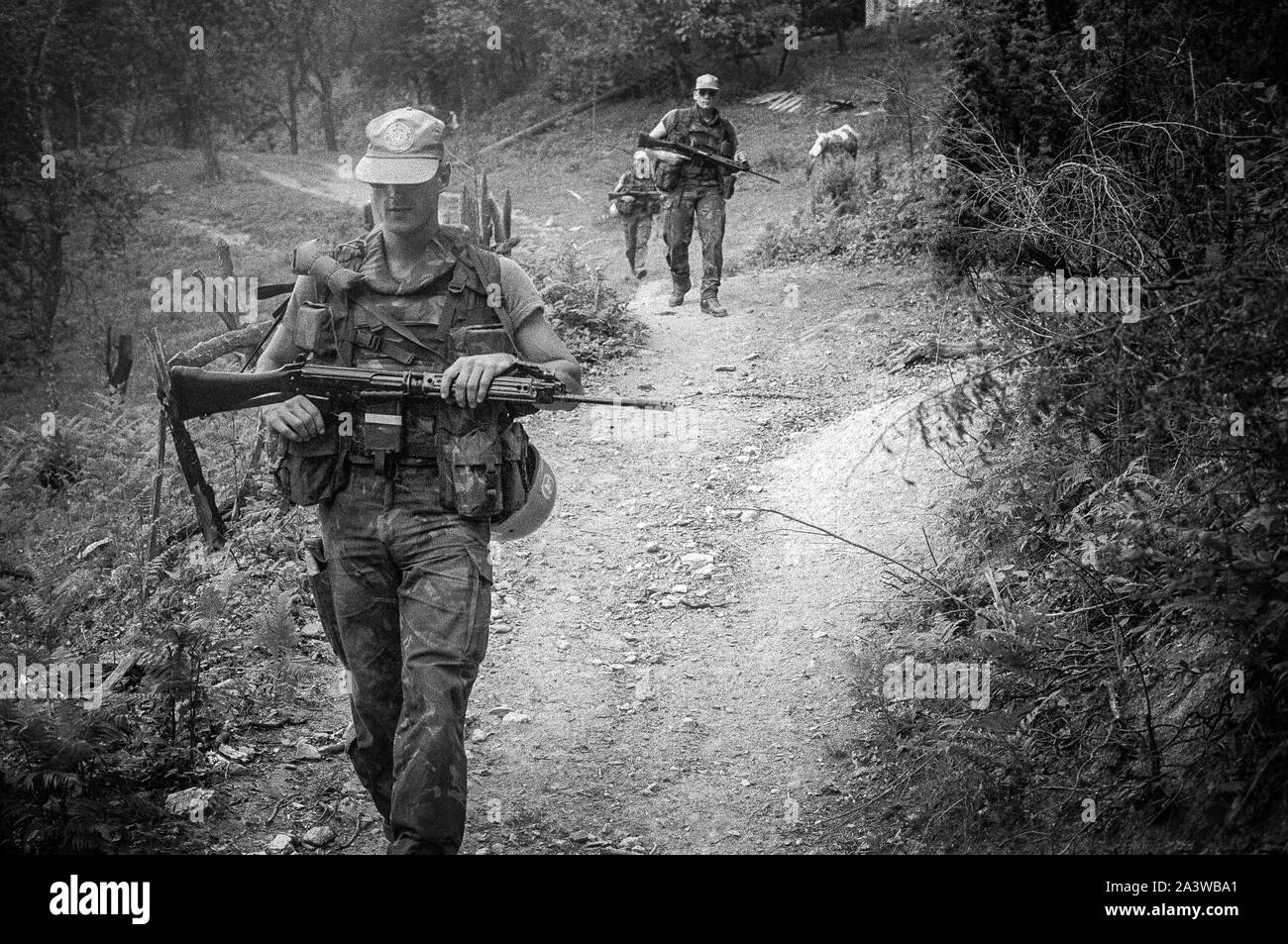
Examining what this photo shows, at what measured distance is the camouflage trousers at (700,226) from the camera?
12.8 meters

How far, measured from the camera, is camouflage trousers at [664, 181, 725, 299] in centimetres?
1277

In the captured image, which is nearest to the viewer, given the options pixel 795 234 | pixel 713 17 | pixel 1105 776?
pixel 1105 776

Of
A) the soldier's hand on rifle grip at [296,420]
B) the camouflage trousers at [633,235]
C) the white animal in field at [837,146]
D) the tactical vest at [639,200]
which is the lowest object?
the camouflage trousers at [633,235]

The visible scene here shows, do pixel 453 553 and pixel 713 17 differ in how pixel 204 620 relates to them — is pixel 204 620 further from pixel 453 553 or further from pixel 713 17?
pixel 713 17

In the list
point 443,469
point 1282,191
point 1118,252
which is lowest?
point 443,469

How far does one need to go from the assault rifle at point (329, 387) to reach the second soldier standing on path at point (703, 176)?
8864 mm

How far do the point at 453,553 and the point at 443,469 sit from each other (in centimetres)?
32

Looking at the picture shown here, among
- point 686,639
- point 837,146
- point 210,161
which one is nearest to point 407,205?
point 686,639

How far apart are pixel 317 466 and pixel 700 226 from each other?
9.39 metres

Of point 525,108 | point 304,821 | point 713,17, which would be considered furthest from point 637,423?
point 525,108

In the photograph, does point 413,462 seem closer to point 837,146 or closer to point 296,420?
point 296,420

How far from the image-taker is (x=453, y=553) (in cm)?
402

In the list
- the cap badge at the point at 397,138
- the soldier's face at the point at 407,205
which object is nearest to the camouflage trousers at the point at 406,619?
the soldier's face at the point at 407,205

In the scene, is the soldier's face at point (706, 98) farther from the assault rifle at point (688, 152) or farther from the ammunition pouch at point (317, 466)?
the ammunition pouch at point (317, 466)
